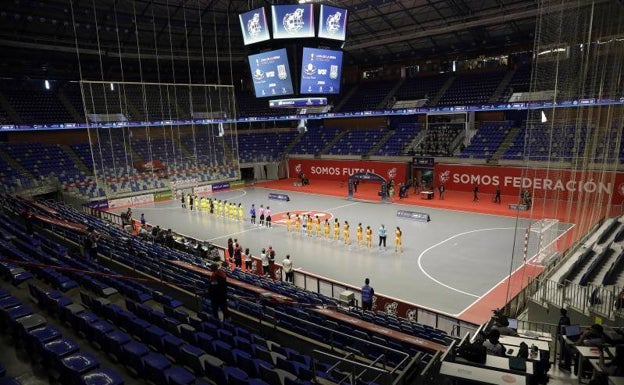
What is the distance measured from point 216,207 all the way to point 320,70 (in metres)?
12.6

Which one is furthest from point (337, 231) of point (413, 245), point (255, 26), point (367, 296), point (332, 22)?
point (255, 26)

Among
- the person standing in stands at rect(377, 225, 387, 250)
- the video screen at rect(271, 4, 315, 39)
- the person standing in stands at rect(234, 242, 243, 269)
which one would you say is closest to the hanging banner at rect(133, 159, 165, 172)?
the person standing in stands at rect(234, 242, 243, 269)

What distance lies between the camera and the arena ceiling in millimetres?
30406

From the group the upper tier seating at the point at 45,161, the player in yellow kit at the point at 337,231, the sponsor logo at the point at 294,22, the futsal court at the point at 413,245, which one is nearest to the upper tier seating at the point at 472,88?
the futsal court at the point at 413,245

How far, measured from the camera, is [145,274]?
12.0 m

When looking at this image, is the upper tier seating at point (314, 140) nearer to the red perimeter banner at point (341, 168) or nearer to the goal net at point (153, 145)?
the red perimeter banner at point (341, 168)

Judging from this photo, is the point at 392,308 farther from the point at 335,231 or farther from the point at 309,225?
the point at 309,225

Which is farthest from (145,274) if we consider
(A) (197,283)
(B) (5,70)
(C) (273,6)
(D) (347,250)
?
(B) (5,70)

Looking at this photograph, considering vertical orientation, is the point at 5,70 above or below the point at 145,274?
above

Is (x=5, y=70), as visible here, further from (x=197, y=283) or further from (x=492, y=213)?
(x=492, y=213)

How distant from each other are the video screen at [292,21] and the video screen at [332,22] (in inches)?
20.7

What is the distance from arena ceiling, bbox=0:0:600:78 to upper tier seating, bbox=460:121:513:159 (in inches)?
303

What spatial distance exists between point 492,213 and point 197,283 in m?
20.9

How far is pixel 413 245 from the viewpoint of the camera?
2067 centimetres
